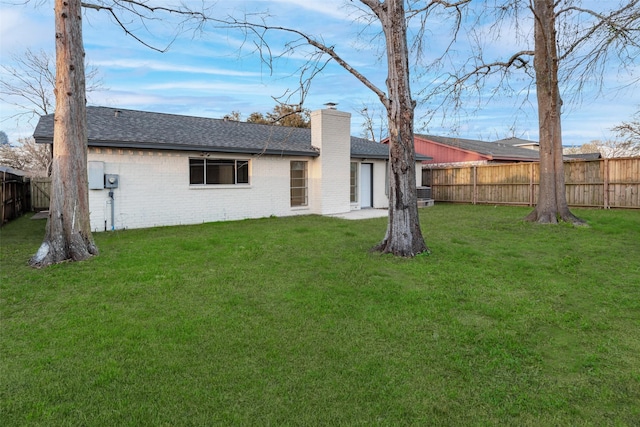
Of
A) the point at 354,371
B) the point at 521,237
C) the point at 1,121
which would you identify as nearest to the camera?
the point at 354,371

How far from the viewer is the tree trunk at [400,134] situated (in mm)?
6906

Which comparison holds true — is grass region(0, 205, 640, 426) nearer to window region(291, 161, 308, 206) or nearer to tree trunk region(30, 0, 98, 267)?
tree trunk region(30, 0, 98, 267)

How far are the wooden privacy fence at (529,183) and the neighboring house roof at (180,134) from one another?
502cm

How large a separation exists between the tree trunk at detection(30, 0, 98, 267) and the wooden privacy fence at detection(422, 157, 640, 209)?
1618cm

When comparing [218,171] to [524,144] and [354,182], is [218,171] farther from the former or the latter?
[524,144]

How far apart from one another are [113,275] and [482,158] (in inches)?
823

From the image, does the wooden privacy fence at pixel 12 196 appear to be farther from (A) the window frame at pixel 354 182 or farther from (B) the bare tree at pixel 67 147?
(A) the window frame at pixel 354 182

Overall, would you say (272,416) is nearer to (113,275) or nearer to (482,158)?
(113,275)

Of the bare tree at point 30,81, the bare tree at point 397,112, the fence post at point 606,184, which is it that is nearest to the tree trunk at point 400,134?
the bare tree at point 397,112

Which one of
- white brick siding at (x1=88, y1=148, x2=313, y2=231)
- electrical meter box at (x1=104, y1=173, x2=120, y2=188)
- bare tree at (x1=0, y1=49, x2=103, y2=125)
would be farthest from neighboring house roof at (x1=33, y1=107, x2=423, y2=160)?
bare tree at (x1=0, y1=49, x2=103, y2=125)

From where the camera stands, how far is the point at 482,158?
72.1 feet

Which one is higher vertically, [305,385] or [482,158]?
[482,158]

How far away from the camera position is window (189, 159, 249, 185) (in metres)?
11.7

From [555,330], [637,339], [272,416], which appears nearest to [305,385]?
[272,416]
